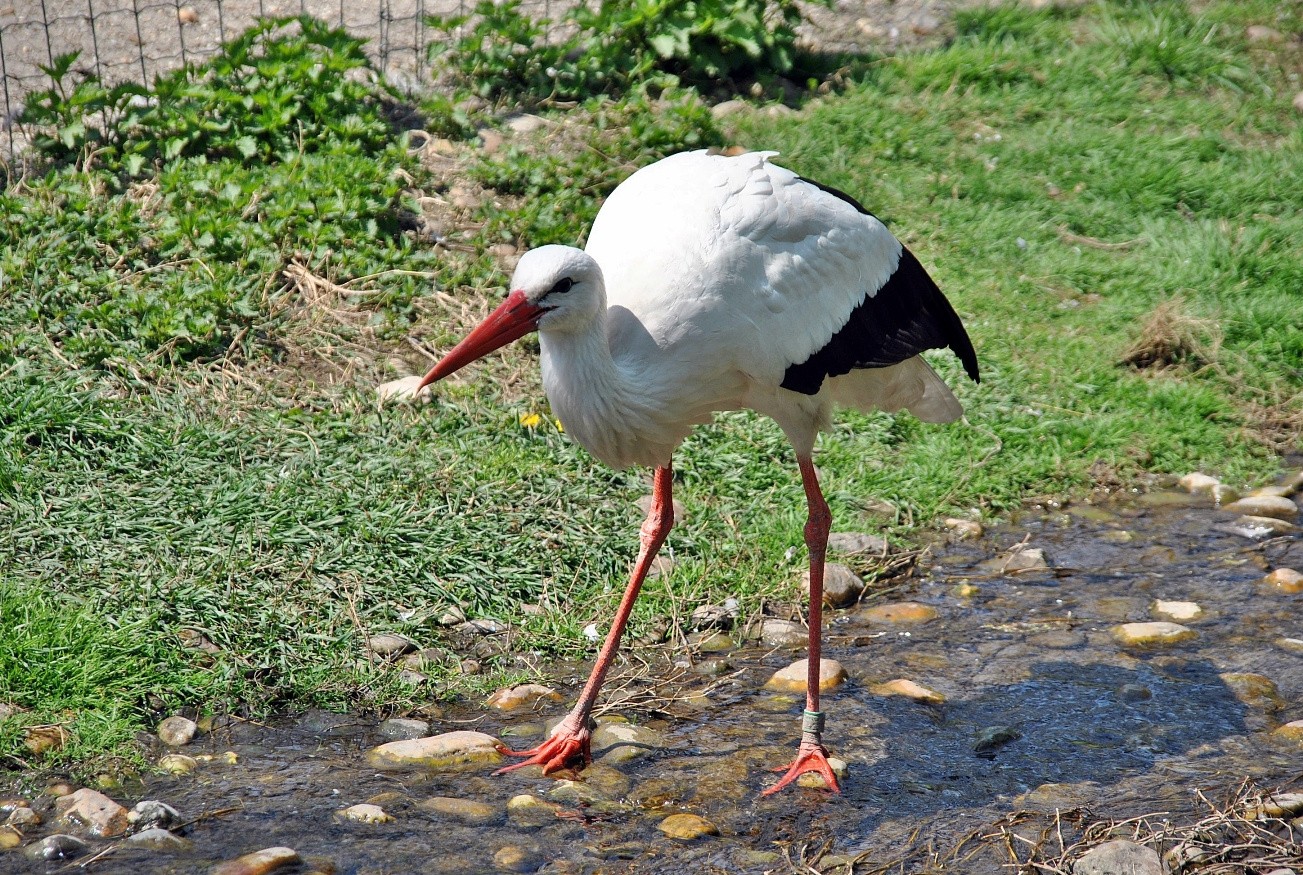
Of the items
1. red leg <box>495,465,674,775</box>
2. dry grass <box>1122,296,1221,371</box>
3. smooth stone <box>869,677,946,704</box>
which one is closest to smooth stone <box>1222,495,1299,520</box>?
dry grass <box>1122,296,1221,371</box>

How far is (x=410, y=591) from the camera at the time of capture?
3633 millimetres

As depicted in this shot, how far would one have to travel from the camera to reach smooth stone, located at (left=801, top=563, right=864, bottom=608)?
3.90 m

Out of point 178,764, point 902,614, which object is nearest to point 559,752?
point 178,764

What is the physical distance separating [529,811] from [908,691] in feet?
3.81

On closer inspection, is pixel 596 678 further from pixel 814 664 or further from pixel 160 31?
pixel 160 31

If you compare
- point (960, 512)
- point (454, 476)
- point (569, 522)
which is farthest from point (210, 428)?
point (960, 512)

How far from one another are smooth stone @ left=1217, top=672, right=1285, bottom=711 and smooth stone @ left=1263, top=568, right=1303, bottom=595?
0.56m

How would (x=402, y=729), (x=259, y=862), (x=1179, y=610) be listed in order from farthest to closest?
(x=1179, y=610), (x=402, y=729), (x=259, y=862)

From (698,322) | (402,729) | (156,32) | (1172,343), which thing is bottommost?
(402,729)

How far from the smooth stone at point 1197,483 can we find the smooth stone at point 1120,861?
2.23 m

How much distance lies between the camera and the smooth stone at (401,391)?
14.4 ft

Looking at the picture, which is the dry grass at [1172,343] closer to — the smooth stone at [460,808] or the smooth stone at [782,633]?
the smooth stone at [782,633]

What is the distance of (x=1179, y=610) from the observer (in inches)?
150

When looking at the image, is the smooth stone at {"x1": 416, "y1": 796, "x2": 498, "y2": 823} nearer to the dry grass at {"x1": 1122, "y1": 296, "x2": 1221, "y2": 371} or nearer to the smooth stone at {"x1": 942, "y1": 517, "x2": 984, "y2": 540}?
the smooth stone at {"x1": 942, "y1": 517, "x2": 984, "y2": 540}
